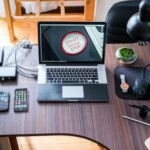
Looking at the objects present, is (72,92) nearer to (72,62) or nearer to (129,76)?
(72,62)

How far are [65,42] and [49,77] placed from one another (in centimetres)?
17

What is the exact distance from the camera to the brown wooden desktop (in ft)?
3.70

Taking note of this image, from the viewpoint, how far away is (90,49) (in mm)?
1333

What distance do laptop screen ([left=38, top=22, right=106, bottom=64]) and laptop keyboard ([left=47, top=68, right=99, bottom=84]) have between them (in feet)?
0.15

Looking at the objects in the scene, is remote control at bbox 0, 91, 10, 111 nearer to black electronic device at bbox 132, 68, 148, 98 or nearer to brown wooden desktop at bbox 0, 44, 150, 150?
brown wooden desktop at bbox 0, 44, 150, 150

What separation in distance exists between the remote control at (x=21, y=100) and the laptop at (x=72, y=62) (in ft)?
0.19

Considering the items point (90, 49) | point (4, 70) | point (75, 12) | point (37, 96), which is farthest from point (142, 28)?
point (75, 12)

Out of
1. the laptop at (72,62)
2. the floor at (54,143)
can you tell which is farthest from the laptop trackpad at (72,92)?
the floor at (54,143)

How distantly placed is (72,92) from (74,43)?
0.73 feet

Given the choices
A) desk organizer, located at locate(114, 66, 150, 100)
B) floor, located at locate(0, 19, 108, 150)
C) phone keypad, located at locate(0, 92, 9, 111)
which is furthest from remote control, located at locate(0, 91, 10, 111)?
floor, located at locate(0, 19, 108, 150)

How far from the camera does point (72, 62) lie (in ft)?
4.48

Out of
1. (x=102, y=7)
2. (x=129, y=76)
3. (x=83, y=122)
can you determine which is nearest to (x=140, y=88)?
(x=129, y=76)

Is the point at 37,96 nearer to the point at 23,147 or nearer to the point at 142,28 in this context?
the point at 142,28

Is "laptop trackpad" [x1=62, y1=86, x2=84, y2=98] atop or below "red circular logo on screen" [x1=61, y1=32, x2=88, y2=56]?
below
